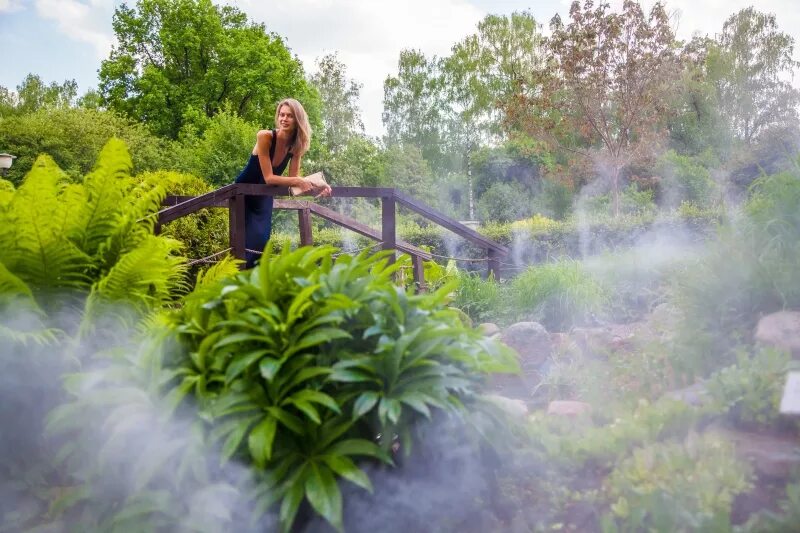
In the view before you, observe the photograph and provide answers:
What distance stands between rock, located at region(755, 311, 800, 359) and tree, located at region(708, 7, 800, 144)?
54.5 ft

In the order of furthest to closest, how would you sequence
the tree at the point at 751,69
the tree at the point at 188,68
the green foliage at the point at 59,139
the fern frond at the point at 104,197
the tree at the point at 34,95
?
the tree at the point at 34,95 → the tree at the point at 188,68 → the tree at the point at 751,69 → the green foliage at the point at 59,139 → the fern frond at the point at 104,197

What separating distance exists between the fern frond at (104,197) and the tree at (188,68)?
16.9 m

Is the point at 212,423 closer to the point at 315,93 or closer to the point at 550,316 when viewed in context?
the point at 550,316

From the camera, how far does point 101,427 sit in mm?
A: 1313

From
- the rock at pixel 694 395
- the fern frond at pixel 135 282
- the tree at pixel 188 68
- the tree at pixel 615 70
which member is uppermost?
the tree at pixel 188 68

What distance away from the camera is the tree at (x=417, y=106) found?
2072 cm

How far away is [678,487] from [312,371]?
2.48 feet

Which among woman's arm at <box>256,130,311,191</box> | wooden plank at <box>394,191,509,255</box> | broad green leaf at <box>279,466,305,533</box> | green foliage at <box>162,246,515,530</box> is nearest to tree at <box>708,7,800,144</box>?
wooden plank at <box>394,191,509,255</box>

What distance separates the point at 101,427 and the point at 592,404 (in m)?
1.49

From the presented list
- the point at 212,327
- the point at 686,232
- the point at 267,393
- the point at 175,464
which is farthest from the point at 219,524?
the point at 686,232

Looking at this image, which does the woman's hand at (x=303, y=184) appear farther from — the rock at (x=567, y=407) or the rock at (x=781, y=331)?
the rock at (x=781, y=331)

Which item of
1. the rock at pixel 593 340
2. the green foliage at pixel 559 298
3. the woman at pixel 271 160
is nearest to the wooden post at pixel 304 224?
the woman at pixel 271 160

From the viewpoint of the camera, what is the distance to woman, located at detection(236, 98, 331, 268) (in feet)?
12.0

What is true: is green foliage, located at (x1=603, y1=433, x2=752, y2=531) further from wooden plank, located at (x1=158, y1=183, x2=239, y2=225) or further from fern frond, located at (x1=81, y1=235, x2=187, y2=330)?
wooden plank, located at (x1=158, y1=183, x2=239, y2=225)
